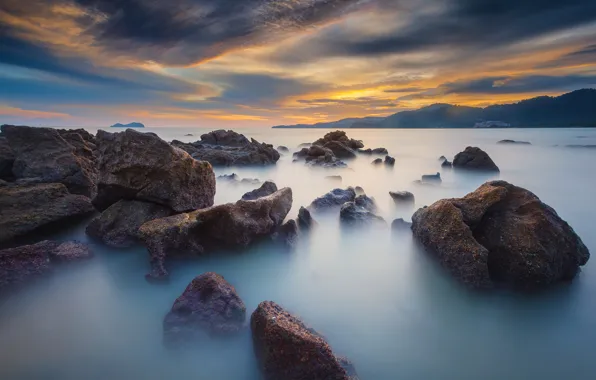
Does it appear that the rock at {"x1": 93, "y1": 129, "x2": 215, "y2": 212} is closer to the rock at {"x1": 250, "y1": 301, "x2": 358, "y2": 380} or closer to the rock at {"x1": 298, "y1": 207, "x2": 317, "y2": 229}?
the rock at {"x1": 298, "y1": 207, "x2": 317, "y2": 229}

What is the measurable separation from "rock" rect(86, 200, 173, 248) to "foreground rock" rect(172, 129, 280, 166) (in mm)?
14980

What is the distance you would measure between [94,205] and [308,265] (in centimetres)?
519

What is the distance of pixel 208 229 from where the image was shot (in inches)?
257

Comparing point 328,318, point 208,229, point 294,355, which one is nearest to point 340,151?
point 208,229

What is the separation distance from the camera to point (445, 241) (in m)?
5.68

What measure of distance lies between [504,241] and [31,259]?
311 inches

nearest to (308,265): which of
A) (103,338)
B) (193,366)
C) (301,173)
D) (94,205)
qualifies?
(193,366)

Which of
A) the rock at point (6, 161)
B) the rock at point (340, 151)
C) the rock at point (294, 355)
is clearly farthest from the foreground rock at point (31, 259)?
the rock at point (340, 151)

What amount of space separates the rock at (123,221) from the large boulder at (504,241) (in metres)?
5.60

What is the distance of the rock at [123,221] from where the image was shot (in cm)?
682

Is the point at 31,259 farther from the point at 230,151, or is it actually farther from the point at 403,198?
the point at 230,151

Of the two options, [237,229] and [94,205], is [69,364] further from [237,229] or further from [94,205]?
[94,205]

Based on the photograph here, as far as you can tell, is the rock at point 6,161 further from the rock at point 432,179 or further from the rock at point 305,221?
the rock at point 432,179

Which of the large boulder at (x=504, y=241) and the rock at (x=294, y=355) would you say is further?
the large boulder at (x=504, y=241)
